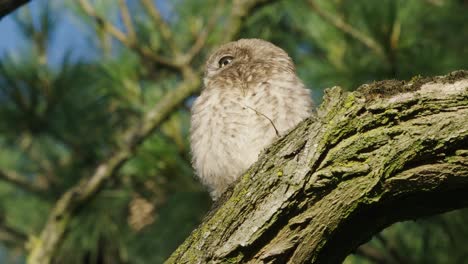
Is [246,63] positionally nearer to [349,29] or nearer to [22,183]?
[349,29]

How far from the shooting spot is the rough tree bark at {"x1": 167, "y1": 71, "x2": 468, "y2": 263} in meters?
2.43

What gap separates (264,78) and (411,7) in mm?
1662

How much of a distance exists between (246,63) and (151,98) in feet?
5.24

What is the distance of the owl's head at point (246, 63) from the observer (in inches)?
149

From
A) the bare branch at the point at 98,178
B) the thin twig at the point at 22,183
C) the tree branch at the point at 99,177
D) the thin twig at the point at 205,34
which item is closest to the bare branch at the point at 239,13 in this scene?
the tree branch at the point at 99,177

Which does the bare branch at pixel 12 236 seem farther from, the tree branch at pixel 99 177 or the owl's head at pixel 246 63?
the owl's head at pixel 246 63

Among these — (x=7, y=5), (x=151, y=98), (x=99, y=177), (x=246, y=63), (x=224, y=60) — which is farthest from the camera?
(x=151, y=98)

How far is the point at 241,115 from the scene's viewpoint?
11.5ft

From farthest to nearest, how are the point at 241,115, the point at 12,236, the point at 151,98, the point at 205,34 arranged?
1. the point at 12,236
2. the point at 151,98
3. the point at 205,34
4. the point at 241,115

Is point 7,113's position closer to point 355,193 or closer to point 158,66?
point 158,66

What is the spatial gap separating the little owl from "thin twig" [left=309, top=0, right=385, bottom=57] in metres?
0.96

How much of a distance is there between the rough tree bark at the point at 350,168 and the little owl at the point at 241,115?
2.56 ft

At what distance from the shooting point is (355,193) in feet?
7.96

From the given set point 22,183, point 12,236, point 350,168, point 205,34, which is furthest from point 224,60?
point 12,236
